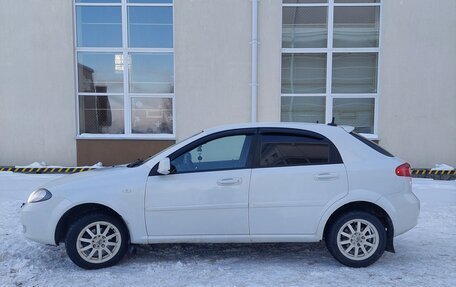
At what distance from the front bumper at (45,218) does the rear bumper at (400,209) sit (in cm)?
343

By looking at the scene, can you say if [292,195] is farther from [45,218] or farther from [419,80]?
[419,80]

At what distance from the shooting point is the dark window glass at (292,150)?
416 centimetres

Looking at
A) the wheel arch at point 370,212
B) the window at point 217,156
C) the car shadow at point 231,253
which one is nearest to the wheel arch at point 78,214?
the car shadow at point 231,253

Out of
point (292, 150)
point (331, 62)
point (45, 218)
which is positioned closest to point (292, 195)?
point (292, 150)

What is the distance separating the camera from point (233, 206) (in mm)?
4043

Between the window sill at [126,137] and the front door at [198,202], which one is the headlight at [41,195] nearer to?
the front door at [198,202]

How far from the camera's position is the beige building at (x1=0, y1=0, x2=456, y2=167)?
9.27 m

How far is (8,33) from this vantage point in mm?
9445

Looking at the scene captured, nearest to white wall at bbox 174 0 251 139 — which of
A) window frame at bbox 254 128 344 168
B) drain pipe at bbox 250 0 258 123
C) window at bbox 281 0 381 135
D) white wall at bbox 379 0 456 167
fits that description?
drain pipe at bbox 250 0 258 123

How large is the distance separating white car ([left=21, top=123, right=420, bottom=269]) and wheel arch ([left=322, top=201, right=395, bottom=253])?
1 cm

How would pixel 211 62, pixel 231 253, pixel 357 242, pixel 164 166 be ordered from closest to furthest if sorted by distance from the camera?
pixel 164 166
pixel 357 242
pixel 231 253
pixel 211 62

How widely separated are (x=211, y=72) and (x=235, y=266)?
6.11 metres

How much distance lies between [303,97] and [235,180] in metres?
6.22

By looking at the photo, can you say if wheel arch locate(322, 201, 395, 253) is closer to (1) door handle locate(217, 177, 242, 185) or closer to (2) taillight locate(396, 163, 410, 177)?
(2) taillight locate(396, 163, 410, 177)
